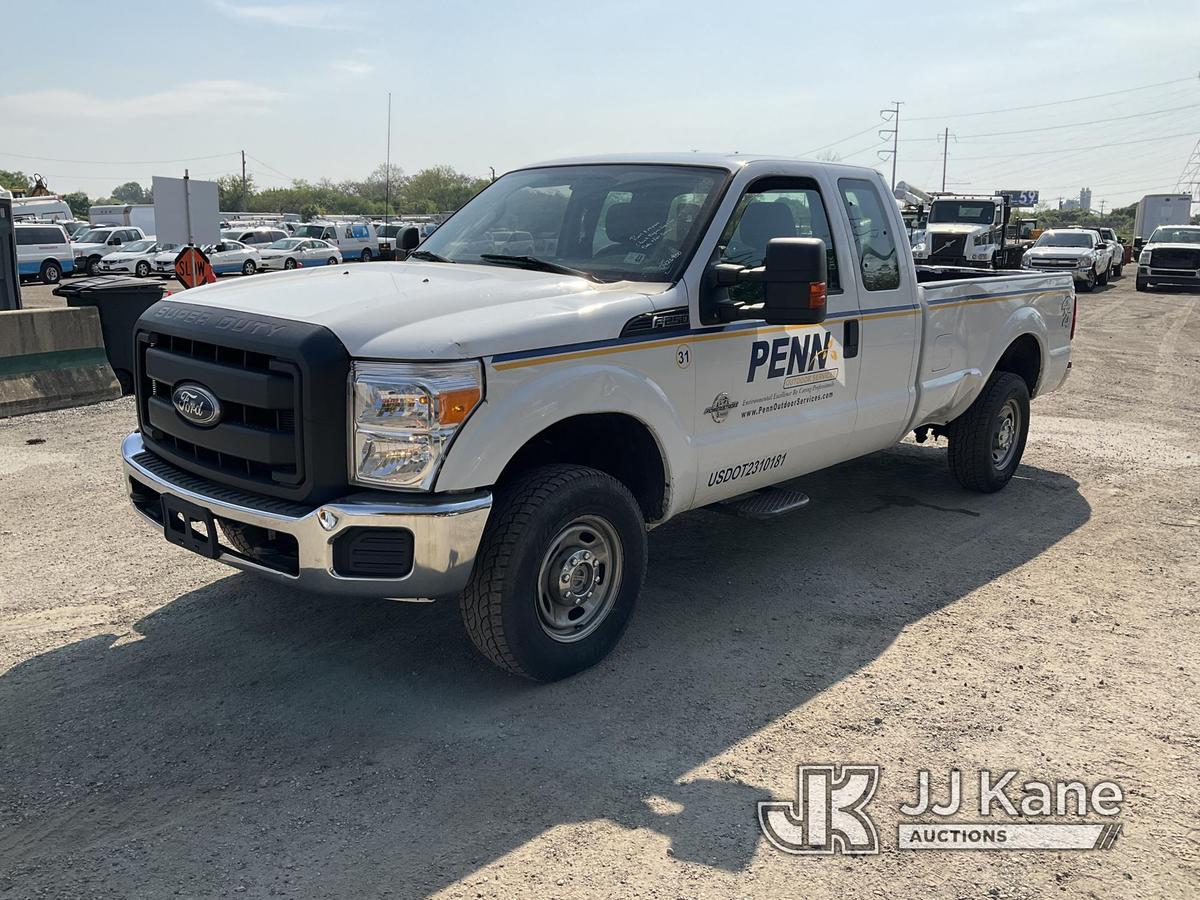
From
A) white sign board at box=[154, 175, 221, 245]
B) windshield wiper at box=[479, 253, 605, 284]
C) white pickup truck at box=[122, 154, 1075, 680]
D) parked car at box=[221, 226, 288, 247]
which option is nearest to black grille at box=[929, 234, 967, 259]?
white sign board at box=[154, 175, 221, 245]


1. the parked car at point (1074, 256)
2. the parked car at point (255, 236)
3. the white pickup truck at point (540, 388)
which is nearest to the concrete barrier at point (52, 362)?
the white pickup truck at point (540, 388)

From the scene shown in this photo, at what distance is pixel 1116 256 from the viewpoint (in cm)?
3488

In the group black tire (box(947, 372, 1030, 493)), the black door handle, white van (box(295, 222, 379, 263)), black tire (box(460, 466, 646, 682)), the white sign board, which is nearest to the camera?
black tire (box(460, 466, 646, 682))

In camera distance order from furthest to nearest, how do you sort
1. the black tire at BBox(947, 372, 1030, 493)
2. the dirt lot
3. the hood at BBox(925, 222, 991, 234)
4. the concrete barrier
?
the hood at BBox(925, 222, 991, 234) → the concrete barrier → the black tire at BBox(947, 372, 1030, 493) → the dirt lot

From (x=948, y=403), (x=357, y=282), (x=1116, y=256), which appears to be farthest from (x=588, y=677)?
(x=1116, y=256)

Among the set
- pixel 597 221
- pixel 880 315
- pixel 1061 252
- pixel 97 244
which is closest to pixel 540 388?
pixel 597 221

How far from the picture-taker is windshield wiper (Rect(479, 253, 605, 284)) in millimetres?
4596

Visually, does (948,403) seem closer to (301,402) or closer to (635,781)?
(635,781)

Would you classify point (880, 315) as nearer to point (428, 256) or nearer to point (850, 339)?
point (850, 339)

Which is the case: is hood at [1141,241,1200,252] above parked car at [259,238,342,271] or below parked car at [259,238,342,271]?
above

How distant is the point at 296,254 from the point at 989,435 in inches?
1268

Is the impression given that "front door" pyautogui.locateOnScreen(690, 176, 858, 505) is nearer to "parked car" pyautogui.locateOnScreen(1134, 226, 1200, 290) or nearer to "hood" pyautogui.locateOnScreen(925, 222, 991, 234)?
"hood" pyautogui.locateOnScreen(925, 222, 991, 234)

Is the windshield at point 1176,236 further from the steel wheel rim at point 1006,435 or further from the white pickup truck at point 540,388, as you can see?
the white pickup truck at point 540,388

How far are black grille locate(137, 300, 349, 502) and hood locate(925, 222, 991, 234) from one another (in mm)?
28219
